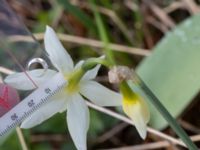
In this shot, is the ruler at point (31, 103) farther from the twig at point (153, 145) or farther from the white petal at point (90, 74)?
the twig at point (153, 145)

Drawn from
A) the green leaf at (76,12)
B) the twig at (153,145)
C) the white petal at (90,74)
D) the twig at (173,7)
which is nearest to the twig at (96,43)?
the green leaf at (76,12)

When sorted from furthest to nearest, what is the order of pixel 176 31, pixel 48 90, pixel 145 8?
pixel 145 8 → pixel 176 31 → pixel 48 90

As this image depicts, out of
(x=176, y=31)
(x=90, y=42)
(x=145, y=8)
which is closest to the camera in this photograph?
(x=176, y=31)

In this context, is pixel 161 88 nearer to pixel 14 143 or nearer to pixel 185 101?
pixel 185 101

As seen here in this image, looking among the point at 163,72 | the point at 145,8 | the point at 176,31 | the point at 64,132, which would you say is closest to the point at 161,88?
the point at 163,72

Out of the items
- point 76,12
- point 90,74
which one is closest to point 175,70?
point 76,12

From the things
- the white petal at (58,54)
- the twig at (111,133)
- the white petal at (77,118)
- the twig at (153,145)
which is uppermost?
the white petal at (58,54)
